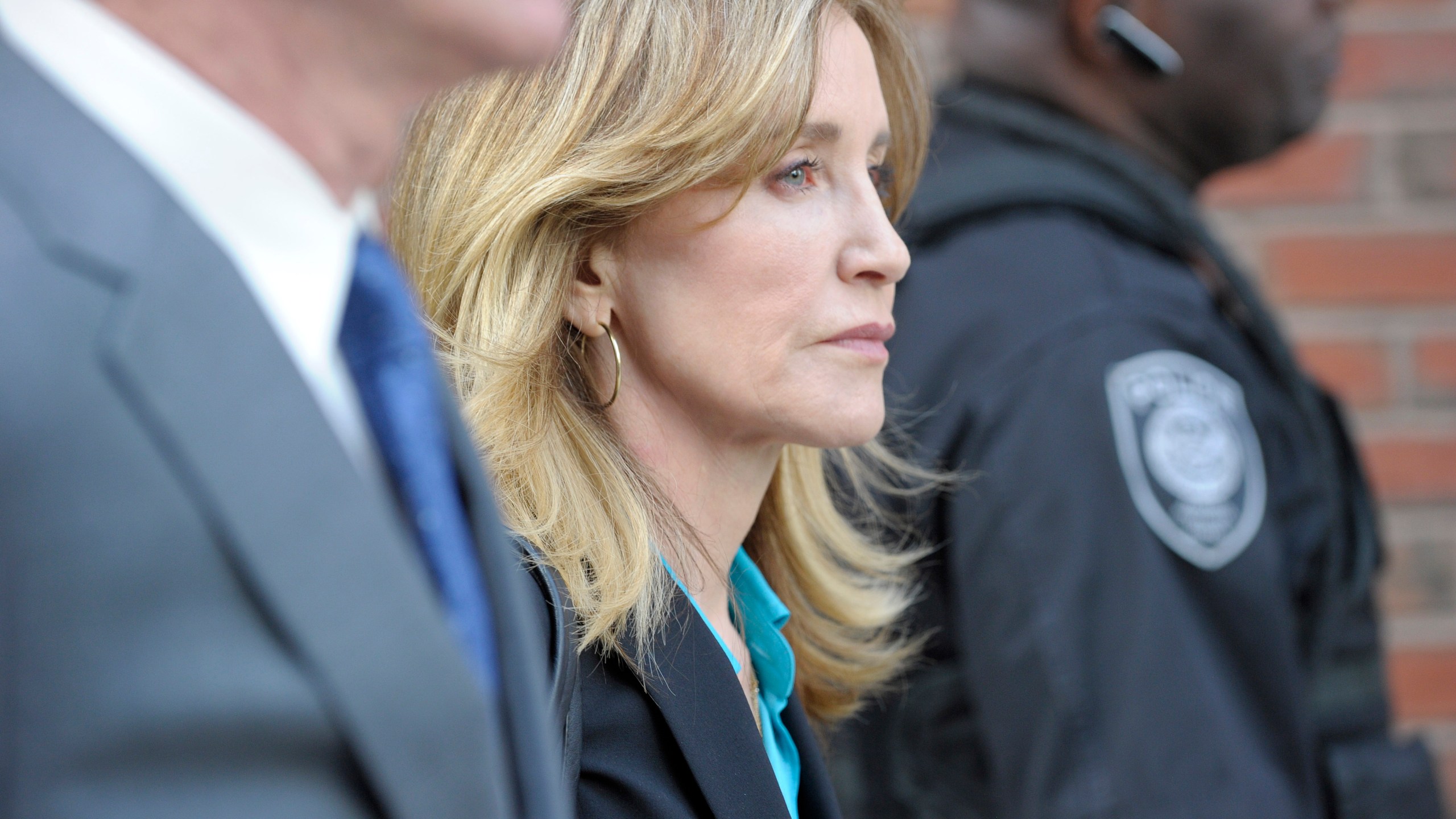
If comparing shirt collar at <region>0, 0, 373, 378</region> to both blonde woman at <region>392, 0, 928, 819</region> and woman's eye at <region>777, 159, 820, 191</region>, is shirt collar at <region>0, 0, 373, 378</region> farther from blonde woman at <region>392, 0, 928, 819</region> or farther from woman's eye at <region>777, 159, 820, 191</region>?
woman's eye at <region>777, 159, 820, 191</region>

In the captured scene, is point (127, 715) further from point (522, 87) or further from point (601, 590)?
point (522, 87)

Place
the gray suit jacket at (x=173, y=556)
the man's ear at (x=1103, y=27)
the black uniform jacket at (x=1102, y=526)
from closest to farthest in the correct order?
the gray suit jacket at (x=173, y=556) → the black uniform jacket at (x=1102, y=526) → the man's ear at (x=1103, y=27)

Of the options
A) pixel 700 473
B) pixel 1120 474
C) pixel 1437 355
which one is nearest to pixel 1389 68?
pixel 1437 355

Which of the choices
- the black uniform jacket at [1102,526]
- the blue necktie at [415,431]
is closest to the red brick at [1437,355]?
the black uniform jacket at [1102,526]

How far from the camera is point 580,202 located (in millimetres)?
916

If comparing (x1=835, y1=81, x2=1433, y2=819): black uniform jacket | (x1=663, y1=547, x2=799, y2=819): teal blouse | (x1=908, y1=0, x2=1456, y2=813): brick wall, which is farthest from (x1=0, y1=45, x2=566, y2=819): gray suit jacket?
(x1=908, y1=0, x2=1456, y2=813): brick wall

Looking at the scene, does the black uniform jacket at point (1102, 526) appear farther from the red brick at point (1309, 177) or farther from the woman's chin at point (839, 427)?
the red brick at point (1309, 177)

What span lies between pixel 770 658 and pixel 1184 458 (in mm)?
503

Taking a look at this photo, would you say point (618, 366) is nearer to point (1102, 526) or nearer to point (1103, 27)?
point (1102, 526)

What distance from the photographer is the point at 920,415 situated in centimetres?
139

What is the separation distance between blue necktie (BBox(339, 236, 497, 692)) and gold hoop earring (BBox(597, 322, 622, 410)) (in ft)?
1.50

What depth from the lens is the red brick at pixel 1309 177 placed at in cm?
223

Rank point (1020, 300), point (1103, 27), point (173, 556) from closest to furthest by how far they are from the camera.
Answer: point (173, 556)
point (1020, 300)
point (1103, 27)

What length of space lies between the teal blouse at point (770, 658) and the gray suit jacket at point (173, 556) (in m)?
0.65
